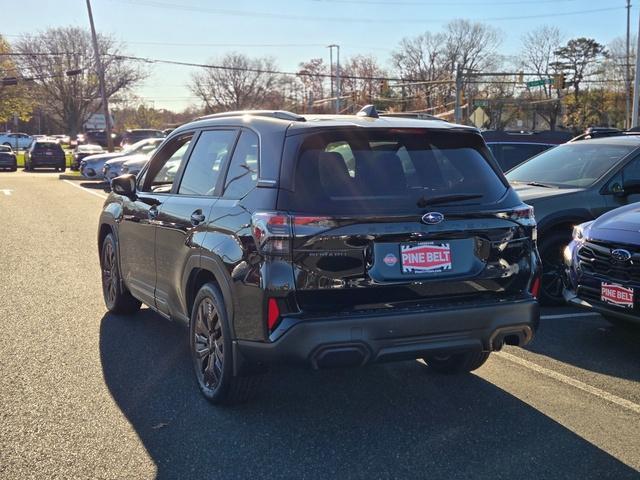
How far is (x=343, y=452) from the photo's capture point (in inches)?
140

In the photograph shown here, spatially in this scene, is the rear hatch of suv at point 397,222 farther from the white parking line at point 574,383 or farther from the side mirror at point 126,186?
the side mirror at point 126,186

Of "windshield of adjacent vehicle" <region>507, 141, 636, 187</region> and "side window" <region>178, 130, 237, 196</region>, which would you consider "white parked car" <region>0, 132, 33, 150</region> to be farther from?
"side window" <region>178, 130, 237, 196</region>

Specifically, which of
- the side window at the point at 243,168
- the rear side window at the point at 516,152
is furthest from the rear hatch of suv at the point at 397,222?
the rear side window at the point at 516,152

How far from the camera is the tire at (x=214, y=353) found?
12.9ft

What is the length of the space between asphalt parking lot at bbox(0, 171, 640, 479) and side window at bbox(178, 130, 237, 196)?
1327 mm

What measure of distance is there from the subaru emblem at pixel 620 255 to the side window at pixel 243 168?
299cm

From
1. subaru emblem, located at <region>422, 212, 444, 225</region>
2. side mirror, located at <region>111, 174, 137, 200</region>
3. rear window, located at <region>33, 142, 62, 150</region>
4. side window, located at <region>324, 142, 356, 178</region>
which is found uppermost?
rear window, located at <region>33, 142, 62, 150</region>

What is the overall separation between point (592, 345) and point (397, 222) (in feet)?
9.58

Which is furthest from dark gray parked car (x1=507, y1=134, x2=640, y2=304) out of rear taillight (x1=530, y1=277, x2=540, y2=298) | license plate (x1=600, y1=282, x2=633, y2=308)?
rear taillight (x1=530, y1=277, x2=540, y2=298)

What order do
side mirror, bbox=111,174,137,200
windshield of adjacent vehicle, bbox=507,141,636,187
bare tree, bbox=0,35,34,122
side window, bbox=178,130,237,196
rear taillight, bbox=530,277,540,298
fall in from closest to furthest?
rear taillight, bbox=530,277,540,298 < side window, bbox=178,130,237,196 < side mirror, bbox=111,174,137,200 < windshield of adjacent vehicle, bbox=507,141,636,187 < bare tree, bbox=0,35,34,122

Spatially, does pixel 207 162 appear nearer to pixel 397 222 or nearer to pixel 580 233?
pixel 397 222

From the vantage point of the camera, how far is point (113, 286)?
6.33 m

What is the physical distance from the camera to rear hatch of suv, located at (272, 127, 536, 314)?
3.50m

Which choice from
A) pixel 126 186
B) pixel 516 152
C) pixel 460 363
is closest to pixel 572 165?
pixel 516 152
